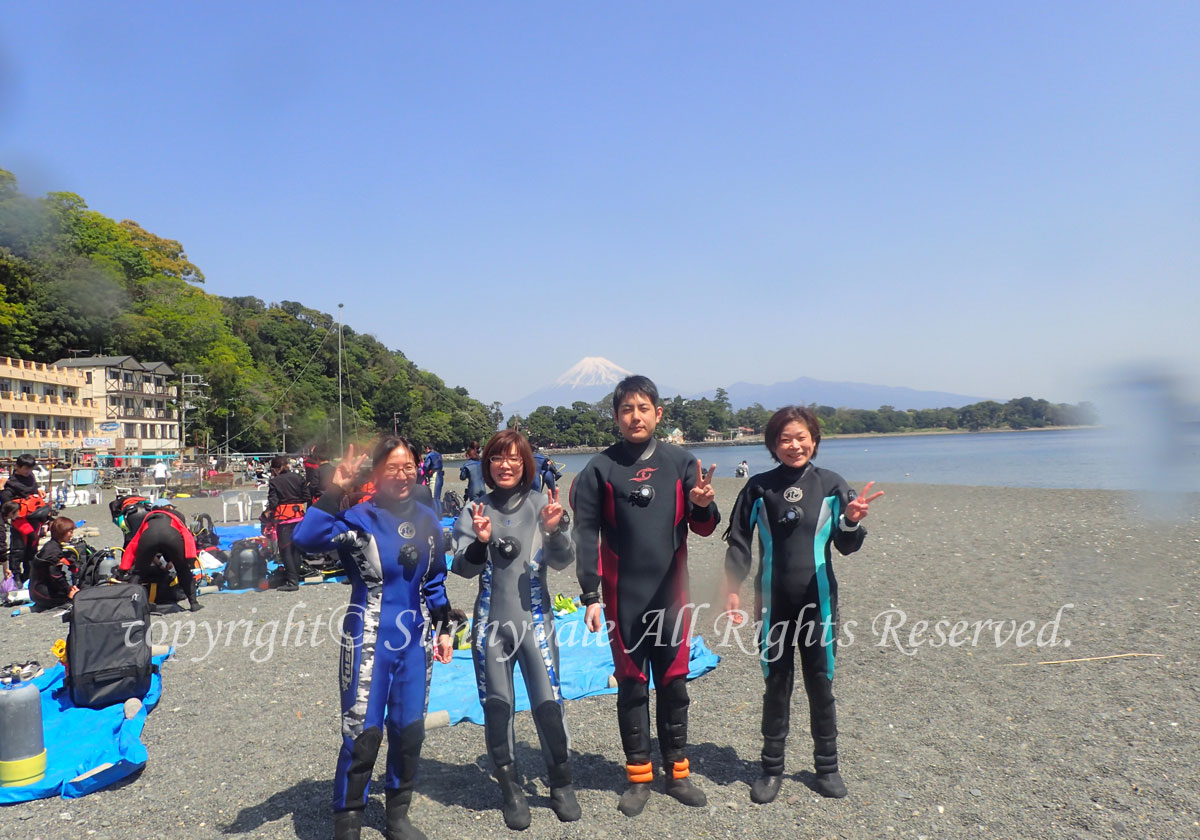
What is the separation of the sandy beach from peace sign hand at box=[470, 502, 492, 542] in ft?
4.29

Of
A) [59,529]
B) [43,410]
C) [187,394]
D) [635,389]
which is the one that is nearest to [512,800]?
[635,389]

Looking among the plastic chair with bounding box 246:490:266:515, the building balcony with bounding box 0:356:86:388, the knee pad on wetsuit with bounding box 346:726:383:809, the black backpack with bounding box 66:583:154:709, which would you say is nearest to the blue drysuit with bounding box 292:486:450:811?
the knee pad on wetsuit with bounding box 346:726:383:809

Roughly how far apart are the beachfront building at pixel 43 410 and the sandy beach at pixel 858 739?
42.8m

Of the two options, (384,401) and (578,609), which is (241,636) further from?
(384,401)

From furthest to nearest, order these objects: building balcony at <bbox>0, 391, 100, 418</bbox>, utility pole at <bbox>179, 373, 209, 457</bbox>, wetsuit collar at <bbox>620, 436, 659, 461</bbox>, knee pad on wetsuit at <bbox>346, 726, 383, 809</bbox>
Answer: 1. utility pole at <bbox>179, 373, 209, 457</bbox>
2. building balcony at <bbox>0, 391, 100, 418</bbox>
3. wetsuit collar at <bbox>620, 436, 659, 461</bbox>
4. knee pad on wetsuit at <bbox>346, 726, 383, 809</bbox>

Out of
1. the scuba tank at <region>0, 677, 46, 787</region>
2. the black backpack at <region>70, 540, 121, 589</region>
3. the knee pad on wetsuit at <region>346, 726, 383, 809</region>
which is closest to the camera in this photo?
the knee pad on wetsuit at <region>346, 726, 383, 809</region>

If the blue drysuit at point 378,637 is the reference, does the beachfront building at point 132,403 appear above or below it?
above

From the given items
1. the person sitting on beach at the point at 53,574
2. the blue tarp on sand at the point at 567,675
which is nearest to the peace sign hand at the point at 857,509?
the blue tarp on sand at the point at 567,675

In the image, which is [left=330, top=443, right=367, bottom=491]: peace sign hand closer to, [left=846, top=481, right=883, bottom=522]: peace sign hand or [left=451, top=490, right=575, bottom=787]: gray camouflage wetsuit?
[left=451, top=490, right=575, bottom=787]: gray camouflage wetsuit

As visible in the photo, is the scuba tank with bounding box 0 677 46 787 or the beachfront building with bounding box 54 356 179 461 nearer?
the scuba tank with bounding box 0 677 46 787

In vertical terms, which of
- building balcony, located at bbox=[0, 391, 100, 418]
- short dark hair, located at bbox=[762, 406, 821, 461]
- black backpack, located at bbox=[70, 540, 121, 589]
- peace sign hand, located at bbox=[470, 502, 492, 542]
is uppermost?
building balcony, located at bbox=[0, 391, 100, 418]

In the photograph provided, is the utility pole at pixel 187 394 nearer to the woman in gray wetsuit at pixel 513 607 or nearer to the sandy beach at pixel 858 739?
the sandy beach at pixel 858 739

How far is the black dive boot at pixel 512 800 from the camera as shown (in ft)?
10.8

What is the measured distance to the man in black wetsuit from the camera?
3.51m
